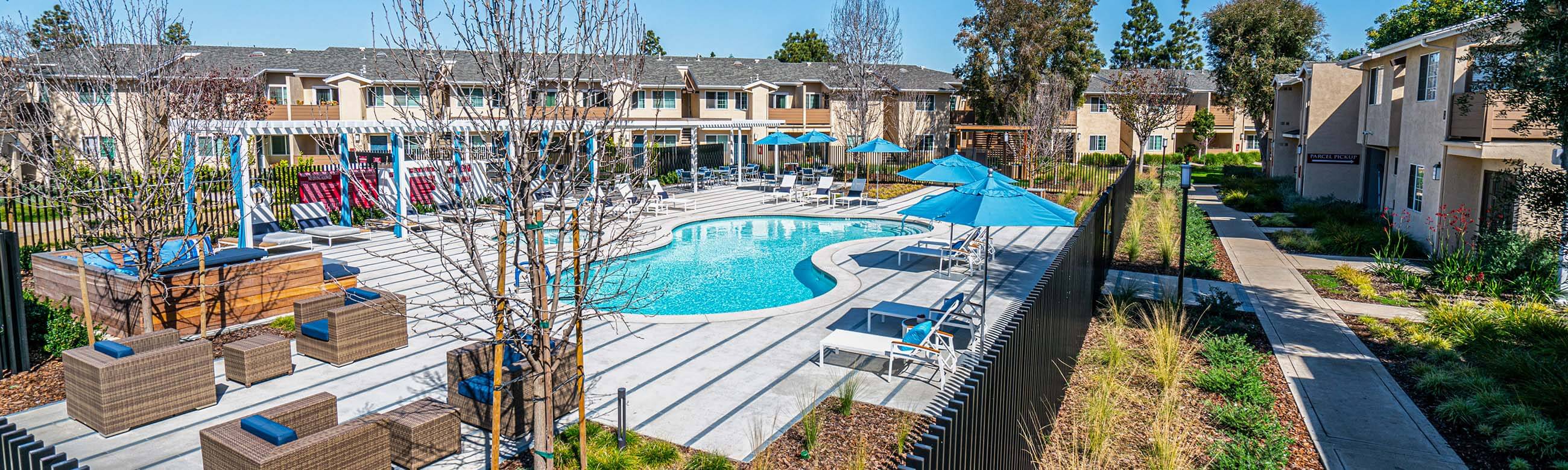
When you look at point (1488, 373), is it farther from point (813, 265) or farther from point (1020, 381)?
point (813, 265)

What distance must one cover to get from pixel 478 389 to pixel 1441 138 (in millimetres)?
17450

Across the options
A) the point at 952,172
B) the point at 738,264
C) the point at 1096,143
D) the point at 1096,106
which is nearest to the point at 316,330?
the point at 738,264

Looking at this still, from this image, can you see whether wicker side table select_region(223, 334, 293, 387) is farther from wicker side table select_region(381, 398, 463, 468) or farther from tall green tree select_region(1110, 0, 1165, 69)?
tall green tree select_region(1110, 0, 1165, 69)

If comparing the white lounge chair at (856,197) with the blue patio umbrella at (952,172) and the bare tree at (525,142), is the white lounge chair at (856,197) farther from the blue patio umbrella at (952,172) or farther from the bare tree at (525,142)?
the bare tree at (525,142)

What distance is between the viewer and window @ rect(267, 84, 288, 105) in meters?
38.8

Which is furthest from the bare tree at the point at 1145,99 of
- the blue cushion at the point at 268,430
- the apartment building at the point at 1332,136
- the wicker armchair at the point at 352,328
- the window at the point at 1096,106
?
the blue cushion at the point at 268,430

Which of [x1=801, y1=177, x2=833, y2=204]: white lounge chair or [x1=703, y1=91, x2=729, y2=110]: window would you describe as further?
[x1=703, y1=91, x2=729, y2=110]: window

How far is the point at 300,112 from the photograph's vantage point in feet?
122

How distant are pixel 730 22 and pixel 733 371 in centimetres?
2034

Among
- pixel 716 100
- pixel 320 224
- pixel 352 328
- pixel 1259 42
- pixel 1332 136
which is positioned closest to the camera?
pixel 352 328

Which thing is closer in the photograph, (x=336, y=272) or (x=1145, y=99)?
(x=336, y=272)

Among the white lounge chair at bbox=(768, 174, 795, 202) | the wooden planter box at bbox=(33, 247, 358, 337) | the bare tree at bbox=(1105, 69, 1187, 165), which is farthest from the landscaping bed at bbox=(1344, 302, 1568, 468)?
the bare tree at bbox=(1105, 69, 1187, 165)

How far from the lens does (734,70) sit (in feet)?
A: 162

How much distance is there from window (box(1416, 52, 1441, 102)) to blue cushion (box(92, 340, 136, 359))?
67.2 ft
